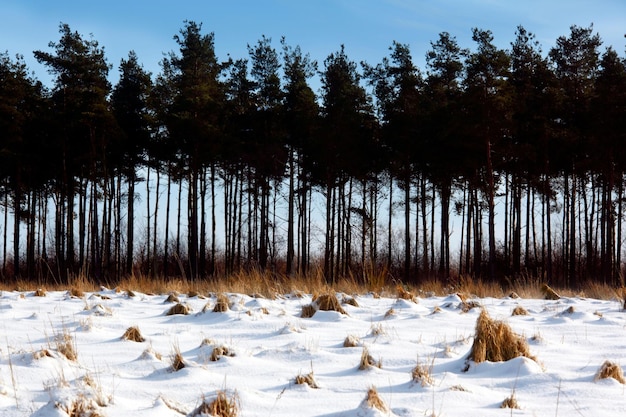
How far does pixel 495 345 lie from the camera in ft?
12.8

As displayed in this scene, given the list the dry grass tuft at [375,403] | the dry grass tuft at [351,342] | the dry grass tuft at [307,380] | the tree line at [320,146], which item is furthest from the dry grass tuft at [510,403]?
the tree line at [320,146]

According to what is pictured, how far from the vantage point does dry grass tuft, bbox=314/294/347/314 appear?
21.5ft

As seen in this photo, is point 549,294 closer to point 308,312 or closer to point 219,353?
point 308,312

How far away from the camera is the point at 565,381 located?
3322 millimetres

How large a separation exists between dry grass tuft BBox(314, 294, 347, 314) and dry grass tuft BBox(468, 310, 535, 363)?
265 centimetres

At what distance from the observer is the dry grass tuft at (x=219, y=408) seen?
7.99 feet

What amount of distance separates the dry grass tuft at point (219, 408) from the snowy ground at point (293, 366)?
0.28 feet

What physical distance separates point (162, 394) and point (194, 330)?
97.6 inches

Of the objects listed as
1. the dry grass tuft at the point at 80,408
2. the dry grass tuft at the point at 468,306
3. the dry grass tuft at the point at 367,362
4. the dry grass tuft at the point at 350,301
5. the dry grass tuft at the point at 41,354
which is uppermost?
the dry grass tuft at the point at 80,408

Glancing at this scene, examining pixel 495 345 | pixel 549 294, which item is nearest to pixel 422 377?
pixel 495 345

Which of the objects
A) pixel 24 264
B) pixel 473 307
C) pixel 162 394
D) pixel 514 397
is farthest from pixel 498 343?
pixel 24 264

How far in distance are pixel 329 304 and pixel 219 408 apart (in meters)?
4.16

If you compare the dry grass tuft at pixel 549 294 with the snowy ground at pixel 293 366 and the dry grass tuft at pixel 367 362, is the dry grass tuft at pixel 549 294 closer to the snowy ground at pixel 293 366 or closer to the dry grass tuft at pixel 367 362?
the snowy ground at pixel 293 366

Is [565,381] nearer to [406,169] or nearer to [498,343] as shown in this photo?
[498,343]
